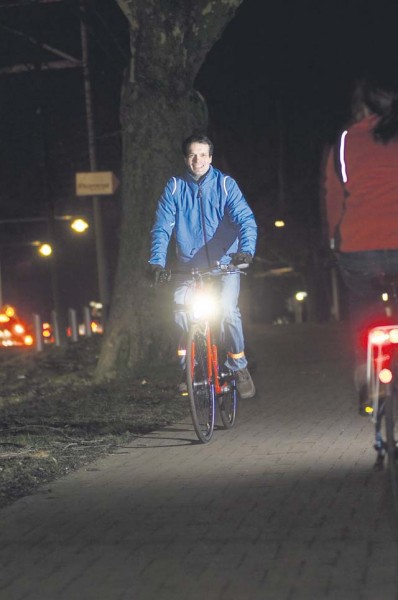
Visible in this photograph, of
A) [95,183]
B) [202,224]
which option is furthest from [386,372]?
[95,183]

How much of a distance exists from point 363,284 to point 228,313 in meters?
2.48

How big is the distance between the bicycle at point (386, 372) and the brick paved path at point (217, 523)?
0.78 feet

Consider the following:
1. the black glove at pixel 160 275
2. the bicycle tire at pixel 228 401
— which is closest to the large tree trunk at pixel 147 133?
the bicycle tire at pixel 228 401

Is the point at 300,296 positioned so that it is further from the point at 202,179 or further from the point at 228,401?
the point at 202,179

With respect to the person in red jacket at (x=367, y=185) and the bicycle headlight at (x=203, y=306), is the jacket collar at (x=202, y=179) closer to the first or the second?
the bicycle headlight at (x=203, y=306)

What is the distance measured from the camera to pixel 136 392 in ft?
41.8

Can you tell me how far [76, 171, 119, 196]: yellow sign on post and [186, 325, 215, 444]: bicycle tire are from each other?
499 inches

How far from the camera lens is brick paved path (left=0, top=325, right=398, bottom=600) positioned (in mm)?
5015

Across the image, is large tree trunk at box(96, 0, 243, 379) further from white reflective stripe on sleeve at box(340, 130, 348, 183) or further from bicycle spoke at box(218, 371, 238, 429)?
white reflective stripe on sleeve at box(340, 130, 348, 183)

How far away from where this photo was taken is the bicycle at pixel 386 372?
6.86 metres

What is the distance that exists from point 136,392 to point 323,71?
21.2 m

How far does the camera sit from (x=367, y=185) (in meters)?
6.75

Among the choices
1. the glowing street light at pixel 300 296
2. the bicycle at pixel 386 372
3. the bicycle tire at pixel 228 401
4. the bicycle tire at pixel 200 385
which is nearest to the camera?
the bicycle at pixel 386 372

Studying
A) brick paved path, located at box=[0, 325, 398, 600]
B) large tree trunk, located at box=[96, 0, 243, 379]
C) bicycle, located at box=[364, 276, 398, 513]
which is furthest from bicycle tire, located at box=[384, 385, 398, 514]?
large tree trunk, located at box=[96, 0, 243, 379]
